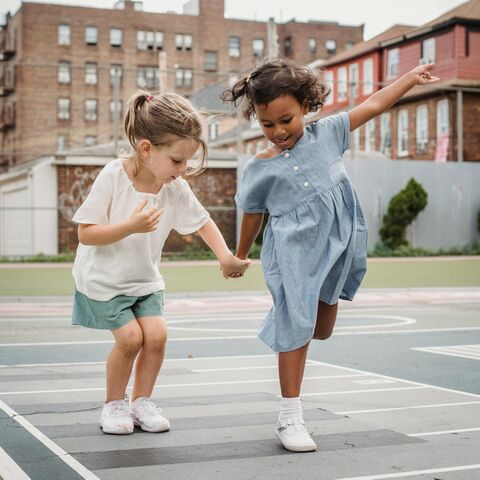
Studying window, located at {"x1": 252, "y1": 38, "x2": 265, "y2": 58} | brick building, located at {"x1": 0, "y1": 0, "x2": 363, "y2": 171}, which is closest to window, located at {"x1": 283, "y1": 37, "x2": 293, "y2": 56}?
window, located at {"x1": 252, "y1": 38, "x2": 265, "y2": 58}

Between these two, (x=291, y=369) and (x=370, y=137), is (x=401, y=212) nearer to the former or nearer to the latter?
(x=370, y=137)

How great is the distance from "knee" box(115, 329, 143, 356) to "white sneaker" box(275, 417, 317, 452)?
0.81 meters

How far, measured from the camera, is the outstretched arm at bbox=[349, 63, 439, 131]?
4672mm

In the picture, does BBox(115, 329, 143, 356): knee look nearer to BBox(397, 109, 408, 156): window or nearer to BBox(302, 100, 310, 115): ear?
BBox(302, 100, 310, 115): ear

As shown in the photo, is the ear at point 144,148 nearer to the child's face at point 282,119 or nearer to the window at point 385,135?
the child's face at point 282,119

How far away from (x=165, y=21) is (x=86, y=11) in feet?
20.5

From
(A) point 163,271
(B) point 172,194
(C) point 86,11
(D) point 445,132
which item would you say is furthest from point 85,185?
(C) point 86,11

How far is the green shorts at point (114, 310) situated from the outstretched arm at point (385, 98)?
1326 mm

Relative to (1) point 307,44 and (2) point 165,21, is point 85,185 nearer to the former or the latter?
(2) point 165,21

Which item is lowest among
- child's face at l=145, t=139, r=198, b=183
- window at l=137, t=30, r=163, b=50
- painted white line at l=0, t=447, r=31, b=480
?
painted white line at l=0, t=447, r=31, b=480

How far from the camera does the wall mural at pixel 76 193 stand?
28.7 meters

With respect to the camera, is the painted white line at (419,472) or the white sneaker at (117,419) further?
the white sneaker at (117,419)

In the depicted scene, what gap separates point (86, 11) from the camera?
237 feet

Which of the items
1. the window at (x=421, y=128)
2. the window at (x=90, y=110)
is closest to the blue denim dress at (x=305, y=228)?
the window at (x=421, y=128)
